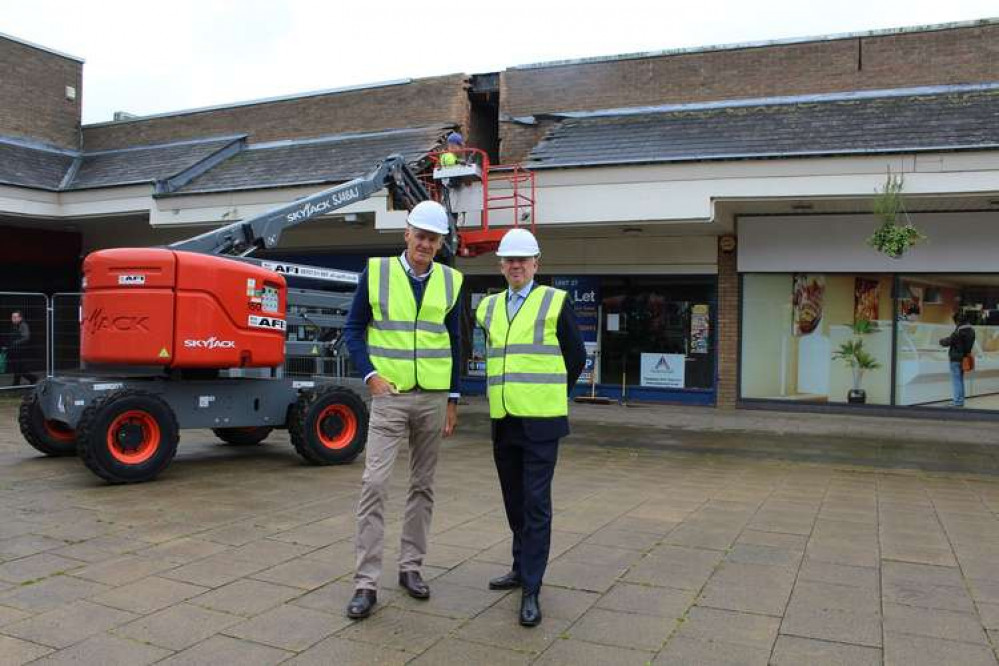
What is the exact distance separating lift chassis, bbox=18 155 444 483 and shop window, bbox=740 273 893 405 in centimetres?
769

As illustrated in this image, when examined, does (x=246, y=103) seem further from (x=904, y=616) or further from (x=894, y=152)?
(x=904, y=616)

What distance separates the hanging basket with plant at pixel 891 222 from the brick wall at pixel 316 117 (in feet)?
26.5

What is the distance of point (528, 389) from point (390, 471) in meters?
0.82

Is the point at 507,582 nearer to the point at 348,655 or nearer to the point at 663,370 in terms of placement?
the point at 348,655

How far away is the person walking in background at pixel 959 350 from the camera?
13.5 metres

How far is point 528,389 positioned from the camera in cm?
408

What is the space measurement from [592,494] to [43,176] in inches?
642

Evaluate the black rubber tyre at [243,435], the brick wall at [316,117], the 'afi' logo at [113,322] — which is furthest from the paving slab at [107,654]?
the brick wall at [316,117]

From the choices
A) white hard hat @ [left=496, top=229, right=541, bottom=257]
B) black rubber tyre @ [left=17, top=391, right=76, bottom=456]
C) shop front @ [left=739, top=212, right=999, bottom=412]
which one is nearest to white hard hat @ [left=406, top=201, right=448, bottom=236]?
white hard hat @ [left=496, top=229, right=541, bottom=257]

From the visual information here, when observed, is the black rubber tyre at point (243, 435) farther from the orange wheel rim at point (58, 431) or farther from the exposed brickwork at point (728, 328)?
the exposed brickwork at point (728, 328)

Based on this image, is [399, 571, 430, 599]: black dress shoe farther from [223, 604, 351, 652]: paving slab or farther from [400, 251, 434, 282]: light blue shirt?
[400, 251, 434, 282]: light blue shirt

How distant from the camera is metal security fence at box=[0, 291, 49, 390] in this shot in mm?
15484

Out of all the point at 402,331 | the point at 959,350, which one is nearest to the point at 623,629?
the point at 402,331

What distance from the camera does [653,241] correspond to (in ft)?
49.4
